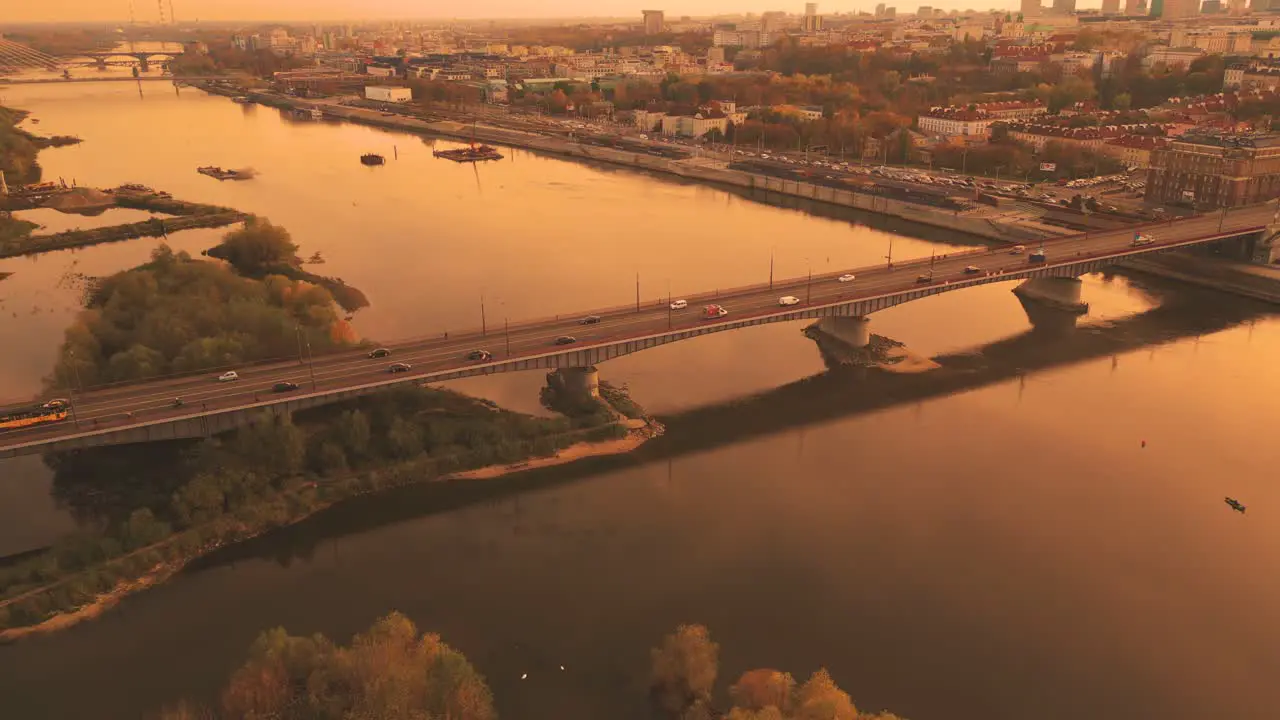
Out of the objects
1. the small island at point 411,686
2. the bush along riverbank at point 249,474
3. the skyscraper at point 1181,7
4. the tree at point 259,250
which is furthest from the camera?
the skyscraper at point 1181,7

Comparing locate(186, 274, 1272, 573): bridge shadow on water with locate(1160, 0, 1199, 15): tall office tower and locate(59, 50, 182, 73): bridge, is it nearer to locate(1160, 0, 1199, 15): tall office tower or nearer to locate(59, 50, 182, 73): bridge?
locate(59, 50, 182, 73): bridge

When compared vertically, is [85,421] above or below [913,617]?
above

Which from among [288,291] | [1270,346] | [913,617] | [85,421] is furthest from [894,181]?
[85,421]

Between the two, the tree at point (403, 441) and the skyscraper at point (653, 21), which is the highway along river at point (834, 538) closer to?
the tree at point (403, 441)

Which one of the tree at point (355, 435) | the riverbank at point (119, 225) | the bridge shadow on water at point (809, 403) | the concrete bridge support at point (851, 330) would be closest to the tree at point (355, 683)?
the bridge shadow on water at point (809, 403)

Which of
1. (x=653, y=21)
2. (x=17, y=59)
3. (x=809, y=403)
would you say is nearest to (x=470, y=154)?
(x=17, y=59)

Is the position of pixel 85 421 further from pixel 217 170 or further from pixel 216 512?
pixel 217 170

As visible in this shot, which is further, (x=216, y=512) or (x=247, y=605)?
(x=216, y=512)
